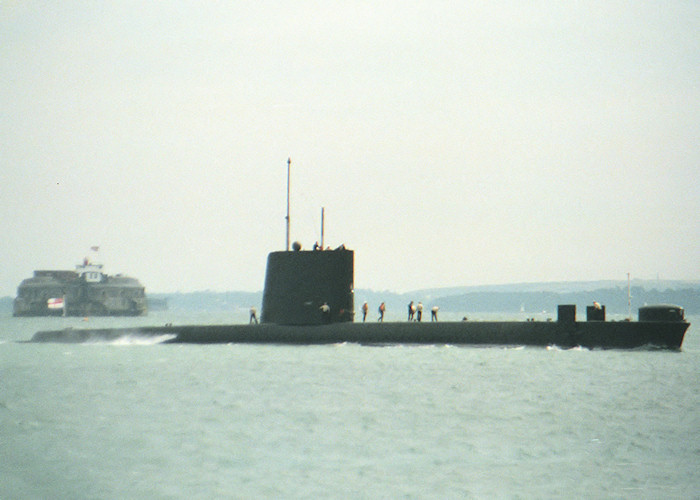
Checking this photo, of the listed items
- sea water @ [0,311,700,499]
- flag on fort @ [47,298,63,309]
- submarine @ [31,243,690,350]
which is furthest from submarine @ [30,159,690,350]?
flag on fort @ [47,298,63,309]

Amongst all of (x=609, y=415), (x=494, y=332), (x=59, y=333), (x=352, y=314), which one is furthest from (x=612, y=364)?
(x=59, y=333)

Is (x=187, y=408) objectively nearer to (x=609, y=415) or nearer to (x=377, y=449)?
(x=377, y=449)

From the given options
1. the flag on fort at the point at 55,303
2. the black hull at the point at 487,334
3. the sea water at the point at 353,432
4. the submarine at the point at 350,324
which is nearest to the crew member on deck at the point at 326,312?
the submarine at the point at 350,324

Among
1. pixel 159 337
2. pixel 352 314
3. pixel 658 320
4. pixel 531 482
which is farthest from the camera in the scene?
pixel 159 337

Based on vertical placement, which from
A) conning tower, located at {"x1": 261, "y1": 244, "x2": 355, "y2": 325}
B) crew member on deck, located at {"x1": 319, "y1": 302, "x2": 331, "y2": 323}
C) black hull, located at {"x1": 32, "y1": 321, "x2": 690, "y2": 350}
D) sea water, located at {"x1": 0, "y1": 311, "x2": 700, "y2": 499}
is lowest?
sea water, located at {"x1": 0, "y1": 311, "x2": 700, "y2": 499}

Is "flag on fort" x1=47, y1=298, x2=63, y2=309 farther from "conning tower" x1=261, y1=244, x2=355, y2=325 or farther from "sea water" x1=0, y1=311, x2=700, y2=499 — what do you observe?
"conning tower" x1=261, y1=244, x2=355, y2=325

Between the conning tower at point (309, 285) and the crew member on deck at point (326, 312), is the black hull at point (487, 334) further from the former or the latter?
the conning tower at point (309, 285)

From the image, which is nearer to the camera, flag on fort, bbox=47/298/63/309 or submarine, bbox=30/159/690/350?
submarine, bbox=30/159/690/350

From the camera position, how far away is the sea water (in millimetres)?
11297

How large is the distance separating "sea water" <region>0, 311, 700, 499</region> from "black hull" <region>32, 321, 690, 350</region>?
196cm

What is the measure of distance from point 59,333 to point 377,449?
2938cm

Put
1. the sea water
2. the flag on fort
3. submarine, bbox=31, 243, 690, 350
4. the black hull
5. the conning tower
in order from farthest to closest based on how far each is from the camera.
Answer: the flag on fort
the black hull
submarine, bbox=31, 243, 690, 350
the conning tower
the sea water

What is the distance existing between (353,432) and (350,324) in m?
15.2

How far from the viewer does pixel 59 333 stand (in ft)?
129
